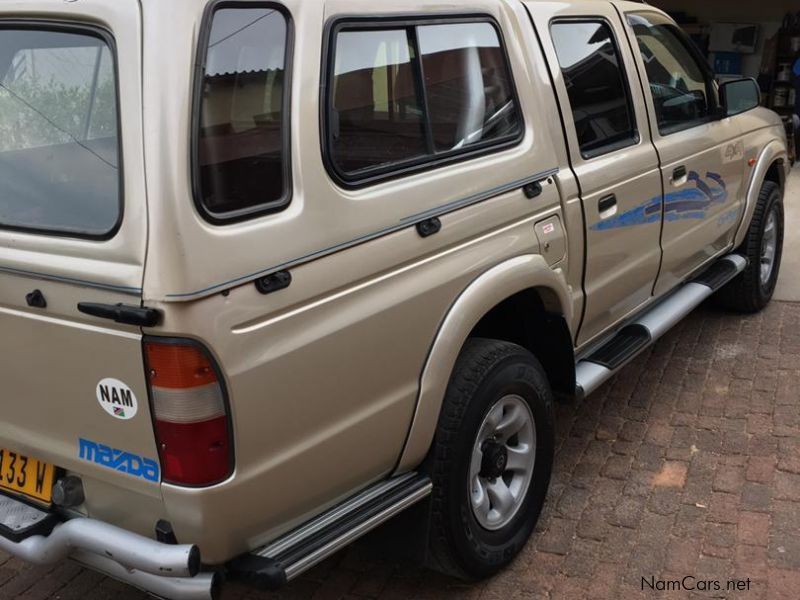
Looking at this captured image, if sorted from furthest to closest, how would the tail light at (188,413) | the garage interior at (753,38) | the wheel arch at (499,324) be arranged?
the garage interior at (753,38)
the wheel arch at (499,324)
the tail light at (188,413)

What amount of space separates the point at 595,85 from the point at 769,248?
2.66 metres

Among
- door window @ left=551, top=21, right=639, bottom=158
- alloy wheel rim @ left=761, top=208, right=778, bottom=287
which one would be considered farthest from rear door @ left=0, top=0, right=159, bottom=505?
alloy wheel rim @ left=761, top=208, right=778, bottom=287

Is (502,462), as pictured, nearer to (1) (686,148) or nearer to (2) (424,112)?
(2) (424,112)

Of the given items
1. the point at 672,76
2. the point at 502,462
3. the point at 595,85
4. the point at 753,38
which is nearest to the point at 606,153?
the point at 595,85

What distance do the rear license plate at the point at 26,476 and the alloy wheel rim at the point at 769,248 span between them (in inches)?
182

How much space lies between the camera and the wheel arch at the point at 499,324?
2645 mm

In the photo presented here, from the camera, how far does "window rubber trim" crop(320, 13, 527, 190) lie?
7.68 ft

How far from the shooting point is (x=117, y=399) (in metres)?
2.12

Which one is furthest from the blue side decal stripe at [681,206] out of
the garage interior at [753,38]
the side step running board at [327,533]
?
the garage interior at [753,38]

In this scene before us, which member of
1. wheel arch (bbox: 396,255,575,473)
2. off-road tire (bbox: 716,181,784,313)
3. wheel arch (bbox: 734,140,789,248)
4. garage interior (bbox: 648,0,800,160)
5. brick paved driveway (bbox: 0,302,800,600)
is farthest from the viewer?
garage interior (bbox: 648,0,800,160)

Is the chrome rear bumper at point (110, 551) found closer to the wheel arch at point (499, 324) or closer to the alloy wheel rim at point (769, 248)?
the wheel arch at point (499, 324)

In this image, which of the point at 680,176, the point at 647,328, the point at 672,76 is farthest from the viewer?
the point at 672,76

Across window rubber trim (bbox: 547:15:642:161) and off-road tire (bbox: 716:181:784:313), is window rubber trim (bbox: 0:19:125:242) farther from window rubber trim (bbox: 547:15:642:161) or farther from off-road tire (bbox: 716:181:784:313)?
off-road tire (bbox: 716:181:784:313)

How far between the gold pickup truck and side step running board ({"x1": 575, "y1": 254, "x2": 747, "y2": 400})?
43cm
